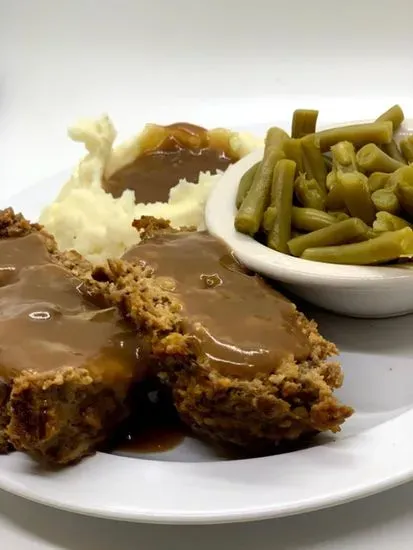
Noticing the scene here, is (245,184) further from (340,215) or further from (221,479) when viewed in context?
(221,479)

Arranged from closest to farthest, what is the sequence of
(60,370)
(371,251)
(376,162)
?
(60,370) < (371,251) < (376,162)

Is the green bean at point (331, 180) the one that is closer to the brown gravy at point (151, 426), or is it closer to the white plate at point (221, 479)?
the white plate at point (221, 479)

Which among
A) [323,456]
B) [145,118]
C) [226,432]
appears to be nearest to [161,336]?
[226,432]

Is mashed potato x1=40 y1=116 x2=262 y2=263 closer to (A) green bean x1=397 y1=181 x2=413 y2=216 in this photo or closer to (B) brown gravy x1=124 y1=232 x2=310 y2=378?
(B) brown gravy x1=124 y1=232 x2=310 y2=378

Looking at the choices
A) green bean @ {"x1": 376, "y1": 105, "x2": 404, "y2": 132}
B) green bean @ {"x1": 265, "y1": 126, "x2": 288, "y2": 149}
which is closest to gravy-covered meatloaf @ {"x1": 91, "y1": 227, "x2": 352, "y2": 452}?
green bean @ {"x1": 265, "y1": 126, "x2": 288, "y2": 149}

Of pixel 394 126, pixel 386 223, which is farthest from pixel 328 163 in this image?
pixel 386 223
